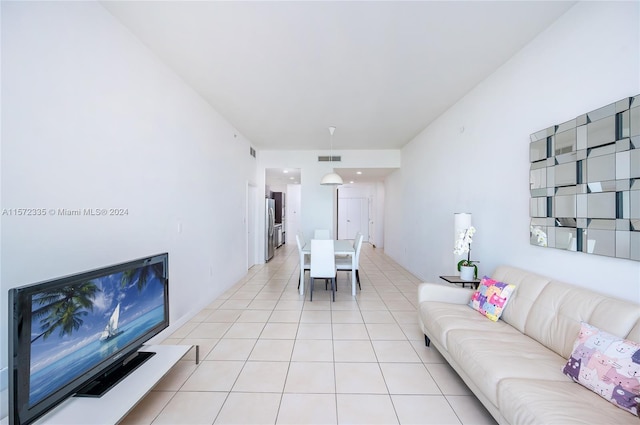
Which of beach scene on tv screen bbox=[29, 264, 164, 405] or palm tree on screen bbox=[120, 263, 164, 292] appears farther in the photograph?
palm tree on screen bbox=[120, 263, 164, 292]

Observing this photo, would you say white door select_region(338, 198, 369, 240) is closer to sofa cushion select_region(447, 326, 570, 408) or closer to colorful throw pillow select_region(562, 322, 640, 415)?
sofa cushion select_region(447, 326, 570, 408)

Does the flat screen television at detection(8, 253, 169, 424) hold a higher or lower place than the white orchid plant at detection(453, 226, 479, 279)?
lower

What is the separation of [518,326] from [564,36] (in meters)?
2.26

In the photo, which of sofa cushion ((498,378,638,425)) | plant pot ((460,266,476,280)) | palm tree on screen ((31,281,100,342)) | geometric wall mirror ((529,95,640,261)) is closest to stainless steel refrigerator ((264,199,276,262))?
plant pot ((460,266,476,280))

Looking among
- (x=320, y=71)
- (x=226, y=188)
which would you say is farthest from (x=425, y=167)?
(x=226, y=188)

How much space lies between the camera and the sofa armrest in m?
2.62

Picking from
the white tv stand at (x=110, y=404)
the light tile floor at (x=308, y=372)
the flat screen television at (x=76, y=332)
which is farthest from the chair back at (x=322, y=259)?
the white tv stand at (x=110, y=404)

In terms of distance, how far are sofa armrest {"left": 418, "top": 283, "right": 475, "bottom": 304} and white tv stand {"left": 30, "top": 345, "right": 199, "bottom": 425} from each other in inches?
90.3

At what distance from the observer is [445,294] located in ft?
8.66

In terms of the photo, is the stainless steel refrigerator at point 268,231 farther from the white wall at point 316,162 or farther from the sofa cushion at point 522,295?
the sofa cushion at point 522,295

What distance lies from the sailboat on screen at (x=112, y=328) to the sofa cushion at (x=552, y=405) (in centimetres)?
229

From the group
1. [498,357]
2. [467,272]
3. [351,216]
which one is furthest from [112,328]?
[351,216]

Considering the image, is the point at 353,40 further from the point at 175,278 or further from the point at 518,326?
the point at 175,278

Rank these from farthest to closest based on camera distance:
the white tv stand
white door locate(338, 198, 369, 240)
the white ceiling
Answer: white door locate(338, 198, 369, 240) → the white ceiling → the white tv stand
